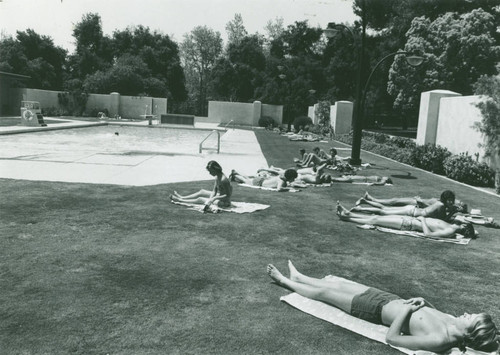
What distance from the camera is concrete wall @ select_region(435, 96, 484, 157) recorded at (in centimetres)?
1576

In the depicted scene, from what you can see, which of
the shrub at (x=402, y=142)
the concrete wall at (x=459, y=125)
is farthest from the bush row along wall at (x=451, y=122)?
the shrub at (x=402, y=142)

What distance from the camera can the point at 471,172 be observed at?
48.4ft

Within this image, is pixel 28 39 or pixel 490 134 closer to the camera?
pixel 490 134

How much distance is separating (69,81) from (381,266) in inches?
2154

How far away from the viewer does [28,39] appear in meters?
55.6

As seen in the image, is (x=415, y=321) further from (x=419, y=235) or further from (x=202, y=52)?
(x=202, y=52)

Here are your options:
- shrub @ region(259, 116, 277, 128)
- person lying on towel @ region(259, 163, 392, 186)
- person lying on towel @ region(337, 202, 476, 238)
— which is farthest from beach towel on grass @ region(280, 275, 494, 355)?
shrub @ region(259, 116, 277, 128)

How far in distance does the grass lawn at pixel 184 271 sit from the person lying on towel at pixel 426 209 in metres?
0.70

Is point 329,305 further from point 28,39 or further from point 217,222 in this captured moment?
point 28,39

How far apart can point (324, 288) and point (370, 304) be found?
1.92 ft

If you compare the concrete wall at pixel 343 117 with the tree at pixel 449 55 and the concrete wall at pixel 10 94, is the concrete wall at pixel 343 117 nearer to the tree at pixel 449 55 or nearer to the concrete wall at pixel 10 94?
the tree at pixel 449 55

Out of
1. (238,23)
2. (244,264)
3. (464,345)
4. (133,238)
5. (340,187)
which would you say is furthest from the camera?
(238,23)

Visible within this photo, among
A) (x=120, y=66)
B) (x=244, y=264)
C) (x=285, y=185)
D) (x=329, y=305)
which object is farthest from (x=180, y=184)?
(x=120, y=66)

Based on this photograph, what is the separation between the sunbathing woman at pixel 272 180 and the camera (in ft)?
40.0
